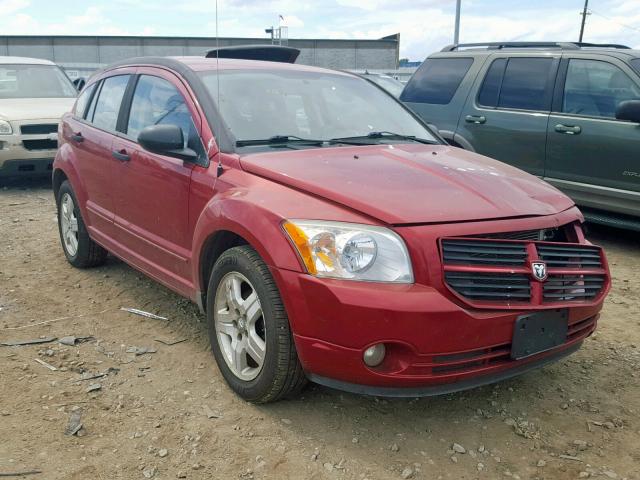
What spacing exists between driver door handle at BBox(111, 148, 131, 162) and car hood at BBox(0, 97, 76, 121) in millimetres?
4621

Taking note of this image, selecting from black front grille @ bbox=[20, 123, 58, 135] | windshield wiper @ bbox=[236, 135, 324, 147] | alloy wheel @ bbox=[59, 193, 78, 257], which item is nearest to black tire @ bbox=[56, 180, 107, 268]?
alloy wheel @ bbox=[59, 193, 78, 257]

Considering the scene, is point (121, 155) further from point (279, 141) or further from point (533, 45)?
point (533, 45)

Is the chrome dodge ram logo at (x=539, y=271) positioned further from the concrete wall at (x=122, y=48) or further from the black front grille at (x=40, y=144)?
the concrete wall at (x=122, y=48)

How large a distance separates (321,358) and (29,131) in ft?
24.2

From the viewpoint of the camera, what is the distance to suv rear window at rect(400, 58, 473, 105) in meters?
7.15

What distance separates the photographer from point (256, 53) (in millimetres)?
4773

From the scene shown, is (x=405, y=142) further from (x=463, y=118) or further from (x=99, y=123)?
(x=463, y=118)

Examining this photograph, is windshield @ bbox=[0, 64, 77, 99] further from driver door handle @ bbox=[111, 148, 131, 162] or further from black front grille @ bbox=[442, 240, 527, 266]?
black front grille @ bbox=[442, 240, 527, 266]

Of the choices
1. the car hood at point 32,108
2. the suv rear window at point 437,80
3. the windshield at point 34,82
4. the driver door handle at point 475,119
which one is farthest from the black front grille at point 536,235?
the windshield at point 34,82

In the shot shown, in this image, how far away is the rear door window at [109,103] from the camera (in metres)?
4.53

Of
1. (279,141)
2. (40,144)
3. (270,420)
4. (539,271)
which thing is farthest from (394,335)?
(40,144)

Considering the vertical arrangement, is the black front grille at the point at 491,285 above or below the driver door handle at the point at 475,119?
below

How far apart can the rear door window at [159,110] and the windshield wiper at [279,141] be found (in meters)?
0.25

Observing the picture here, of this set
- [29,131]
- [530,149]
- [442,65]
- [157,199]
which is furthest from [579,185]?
[29,131]
